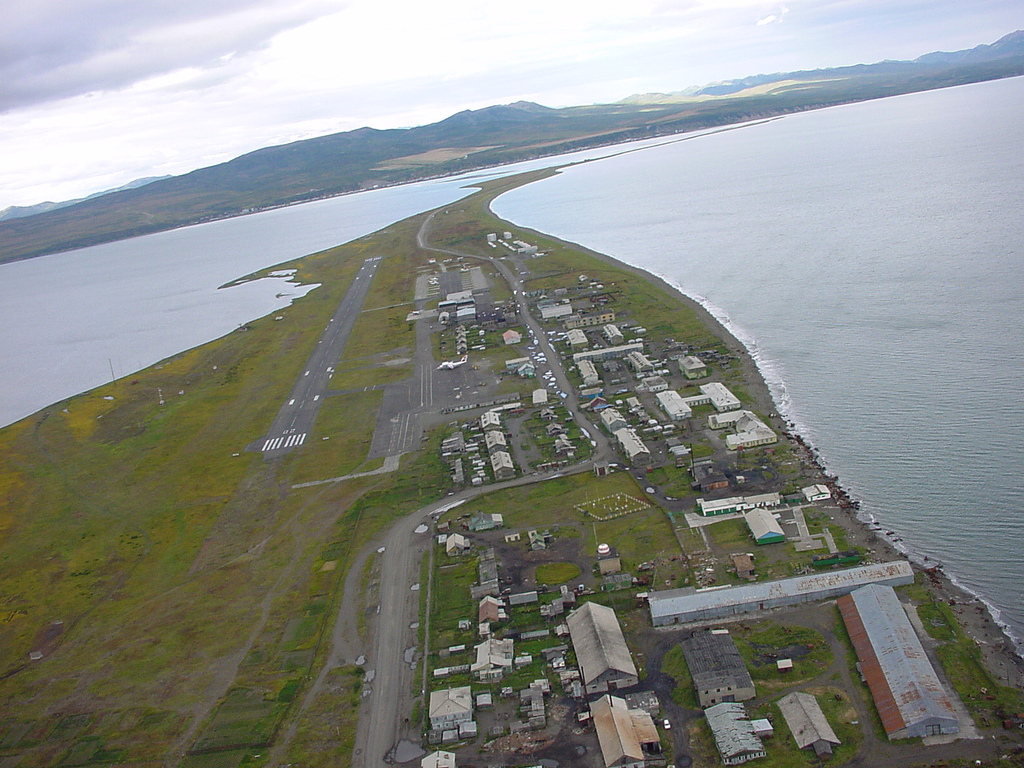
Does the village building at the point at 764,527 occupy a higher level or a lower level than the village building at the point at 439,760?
higher

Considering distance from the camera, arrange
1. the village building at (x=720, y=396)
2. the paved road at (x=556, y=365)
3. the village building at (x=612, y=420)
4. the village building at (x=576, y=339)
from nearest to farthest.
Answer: the paved road at (x=556, y=365) < the village building at (x=612, y=420) < the village building at (x=720, y=396) < the village building at (x=576, y=339)

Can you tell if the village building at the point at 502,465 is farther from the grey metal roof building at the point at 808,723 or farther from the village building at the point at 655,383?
the grey metal roof building at the point at 808,723

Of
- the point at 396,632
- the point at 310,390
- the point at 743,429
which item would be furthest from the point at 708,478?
the point at 310,390

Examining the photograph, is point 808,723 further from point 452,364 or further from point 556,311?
point 556,311

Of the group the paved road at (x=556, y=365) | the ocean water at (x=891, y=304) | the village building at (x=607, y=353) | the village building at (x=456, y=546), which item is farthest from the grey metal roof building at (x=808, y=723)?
the village building at (x=607, y=353)

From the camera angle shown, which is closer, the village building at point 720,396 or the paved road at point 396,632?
the paved road at point 396,632

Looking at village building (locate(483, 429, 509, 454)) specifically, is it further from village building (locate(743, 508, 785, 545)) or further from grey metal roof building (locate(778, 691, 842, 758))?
grey metal roof building (locate(778, 691, 842, 758))

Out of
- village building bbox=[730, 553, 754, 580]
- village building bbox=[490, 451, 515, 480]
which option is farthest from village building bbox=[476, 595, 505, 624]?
village building bbox=[490, 451, 515, 480]
